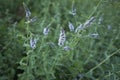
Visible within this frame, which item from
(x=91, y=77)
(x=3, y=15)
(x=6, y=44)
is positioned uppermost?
(x=3, y=15)

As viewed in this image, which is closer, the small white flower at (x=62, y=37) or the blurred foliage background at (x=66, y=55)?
the small white flower at (x=62, y=37)

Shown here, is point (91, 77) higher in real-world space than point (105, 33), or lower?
lower

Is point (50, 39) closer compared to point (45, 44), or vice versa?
point (45, 44)

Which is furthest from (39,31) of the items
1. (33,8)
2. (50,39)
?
(33,8)

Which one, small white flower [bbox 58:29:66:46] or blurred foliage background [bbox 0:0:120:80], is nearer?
small white flower [bbox 58:29:66:46]

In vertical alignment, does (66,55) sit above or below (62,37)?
below

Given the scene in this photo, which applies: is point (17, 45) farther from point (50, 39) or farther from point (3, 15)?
point (3, 15)

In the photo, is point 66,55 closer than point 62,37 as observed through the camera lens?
No

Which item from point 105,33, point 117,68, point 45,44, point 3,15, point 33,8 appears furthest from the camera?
point 33,8

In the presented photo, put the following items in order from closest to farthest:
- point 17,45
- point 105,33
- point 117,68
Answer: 1. point 117,68
2. point 17,45
3. point 105,33
